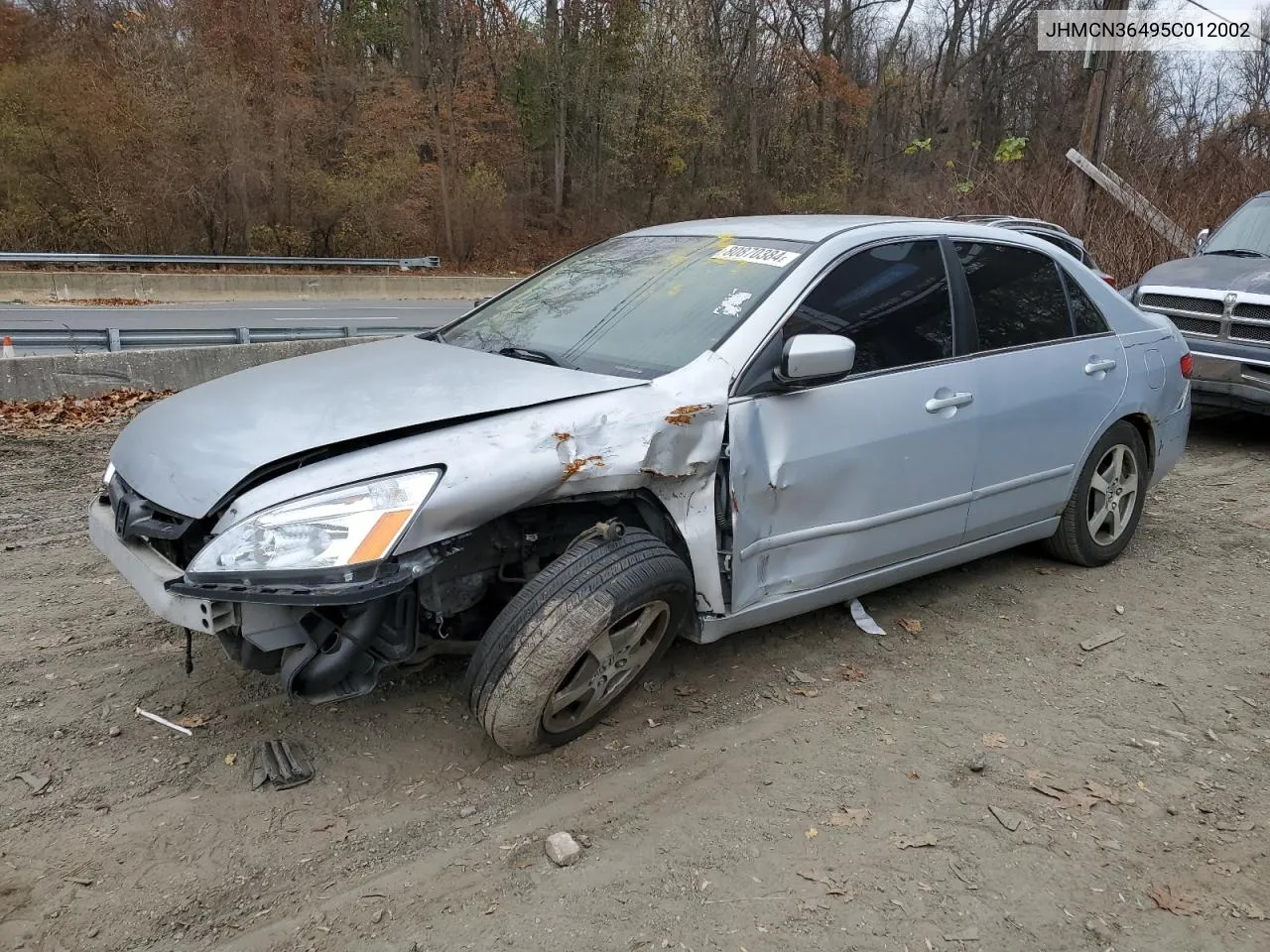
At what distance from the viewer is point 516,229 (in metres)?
30.5

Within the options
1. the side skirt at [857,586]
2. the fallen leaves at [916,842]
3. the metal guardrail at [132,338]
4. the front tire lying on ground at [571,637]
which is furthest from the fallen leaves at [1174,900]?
the metal guardrail at [132,338]

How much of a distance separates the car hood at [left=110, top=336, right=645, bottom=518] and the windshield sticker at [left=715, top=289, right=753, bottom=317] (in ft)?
1.62

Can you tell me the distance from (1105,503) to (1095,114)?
12886 millimetres

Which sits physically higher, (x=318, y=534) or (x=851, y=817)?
(x=318, y=534)

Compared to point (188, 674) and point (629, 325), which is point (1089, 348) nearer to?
point (629, 325)

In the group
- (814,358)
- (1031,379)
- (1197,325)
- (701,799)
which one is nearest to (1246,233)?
(1197,325)

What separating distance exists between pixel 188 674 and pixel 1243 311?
730 cm

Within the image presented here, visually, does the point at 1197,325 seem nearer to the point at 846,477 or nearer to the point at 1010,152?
the point at 846,477

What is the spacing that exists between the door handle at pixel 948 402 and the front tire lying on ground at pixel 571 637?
1253mm

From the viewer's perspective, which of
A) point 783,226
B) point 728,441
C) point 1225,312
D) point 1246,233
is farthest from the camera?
point 1246,233

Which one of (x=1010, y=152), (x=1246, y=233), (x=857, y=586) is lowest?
(x=857, y=586)

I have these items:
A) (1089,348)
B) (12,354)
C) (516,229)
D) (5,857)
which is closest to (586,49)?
(516,229)

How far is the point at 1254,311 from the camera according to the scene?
7078 millimetres

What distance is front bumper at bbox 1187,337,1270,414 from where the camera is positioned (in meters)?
7.02
